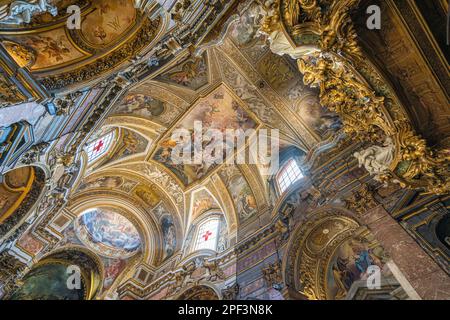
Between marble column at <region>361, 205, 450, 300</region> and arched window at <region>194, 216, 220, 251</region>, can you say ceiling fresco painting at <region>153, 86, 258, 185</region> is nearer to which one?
arched window at <region>194, 216, 220, 251</region>

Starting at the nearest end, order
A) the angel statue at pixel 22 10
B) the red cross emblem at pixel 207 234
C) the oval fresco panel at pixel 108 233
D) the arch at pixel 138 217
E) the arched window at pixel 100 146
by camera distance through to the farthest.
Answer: the angel statue at pixel 22 10 → the arched window at pixel 100 146 → the red cross emblem at pixel 207 234 → the arch at pixel 138 217 → the oval fresco panel at pixel 108 233

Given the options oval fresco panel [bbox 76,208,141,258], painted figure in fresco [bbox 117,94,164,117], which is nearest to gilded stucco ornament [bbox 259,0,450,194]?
painted figure in fresco [bbox 117,94,164,117]

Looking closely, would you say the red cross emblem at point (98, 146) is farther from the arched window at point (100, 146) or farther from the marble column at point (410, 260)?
the marble column at point (410, 260)

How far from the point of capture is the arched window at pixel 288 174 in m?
11.3

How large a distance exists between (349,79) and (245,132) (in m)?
6.95

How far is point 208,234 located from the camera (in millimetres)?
13844

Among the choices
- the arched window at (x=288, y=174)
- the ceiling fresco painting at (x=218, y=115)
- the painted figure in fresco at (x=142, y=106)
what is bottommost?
the arched window at (x=288, y=174)

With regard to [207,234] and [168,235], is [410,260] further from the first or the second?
[168,235]

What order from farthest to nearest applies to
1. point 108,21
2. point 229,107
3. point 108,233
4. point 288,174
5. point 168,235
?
point 108,233
point 168,235
point 229,107
point 288,174
point 108,21

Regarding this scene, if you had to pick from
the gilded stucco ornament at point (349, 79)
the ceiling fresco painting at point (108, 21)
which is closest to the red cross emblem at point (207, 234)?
the gilded stucco ornament at point (349, 79)

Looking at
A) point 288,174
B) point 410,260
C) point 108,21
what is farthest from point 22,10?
point 288,174

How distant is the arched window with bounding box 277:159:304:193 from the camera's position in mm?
11320
